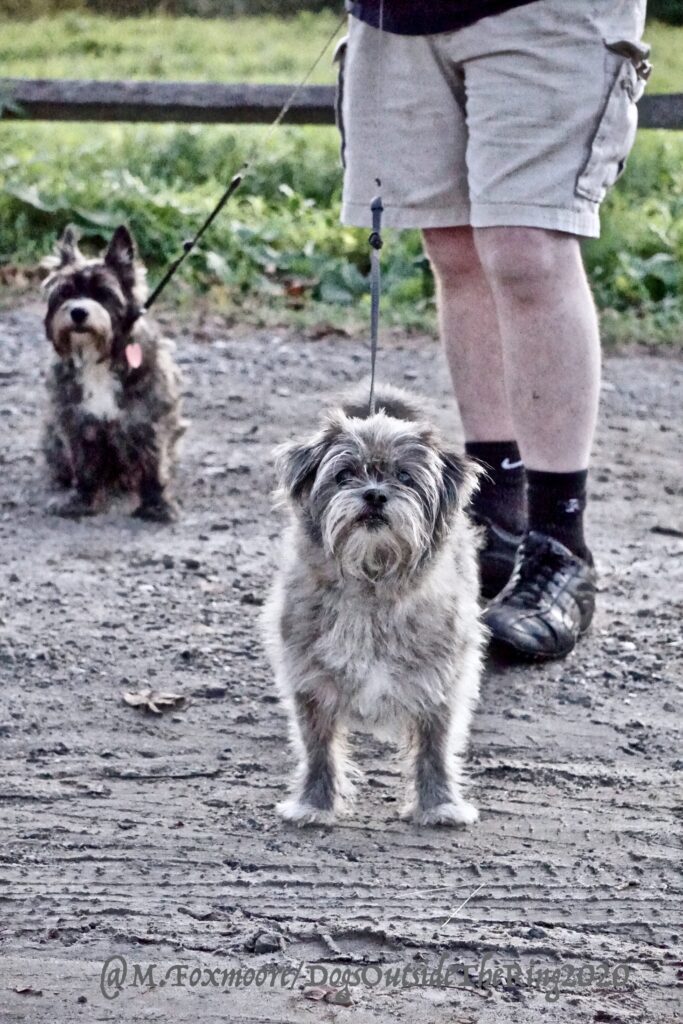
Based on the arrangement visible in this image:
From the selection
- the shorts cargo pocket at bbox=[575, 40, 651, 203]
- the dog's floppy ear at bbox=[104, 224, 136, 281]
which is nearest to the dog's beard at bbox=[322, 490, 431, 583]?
the shorts cargo pocket at bbox=[575, 40, 651, 203]

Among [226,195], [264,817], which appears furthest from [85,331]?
[264,817]

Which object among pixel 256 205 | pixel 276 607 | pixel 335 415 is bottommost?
pixel 256 205

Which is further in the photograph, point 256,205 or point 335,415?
point 256,205

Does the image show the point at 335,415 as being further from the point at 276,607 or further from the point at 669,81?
the point at 669,81

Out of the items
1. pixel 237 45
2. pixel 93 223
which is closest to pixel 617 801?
pixel 93 223

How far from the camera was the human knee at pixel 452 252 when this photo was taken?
4.42 metres

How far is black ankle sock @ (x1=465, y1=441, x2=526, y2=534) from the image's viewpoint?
452 centimetres

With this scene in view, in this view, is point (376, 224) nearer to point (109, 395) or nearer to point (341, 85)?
point (341, 85)

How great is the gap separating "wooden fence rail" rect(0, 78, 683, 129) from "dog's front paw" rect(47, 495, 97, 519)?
359 centimetres

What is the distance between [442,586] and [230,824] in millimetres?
691

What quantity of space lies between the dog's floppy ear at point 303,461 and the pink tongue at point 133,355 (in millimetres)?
2408

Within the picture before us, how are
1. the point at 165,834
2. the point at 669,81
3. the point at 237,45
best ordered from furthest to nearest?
the point at 237,45
the point at 669,81
the point at 165,834

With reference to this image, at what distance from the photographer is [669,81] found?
38.1ft

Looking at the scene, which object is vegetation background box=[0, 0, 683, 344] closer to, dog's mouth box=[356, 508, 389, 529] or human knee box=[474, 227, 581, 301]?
human knee box=[474, 227, 581, 301]
